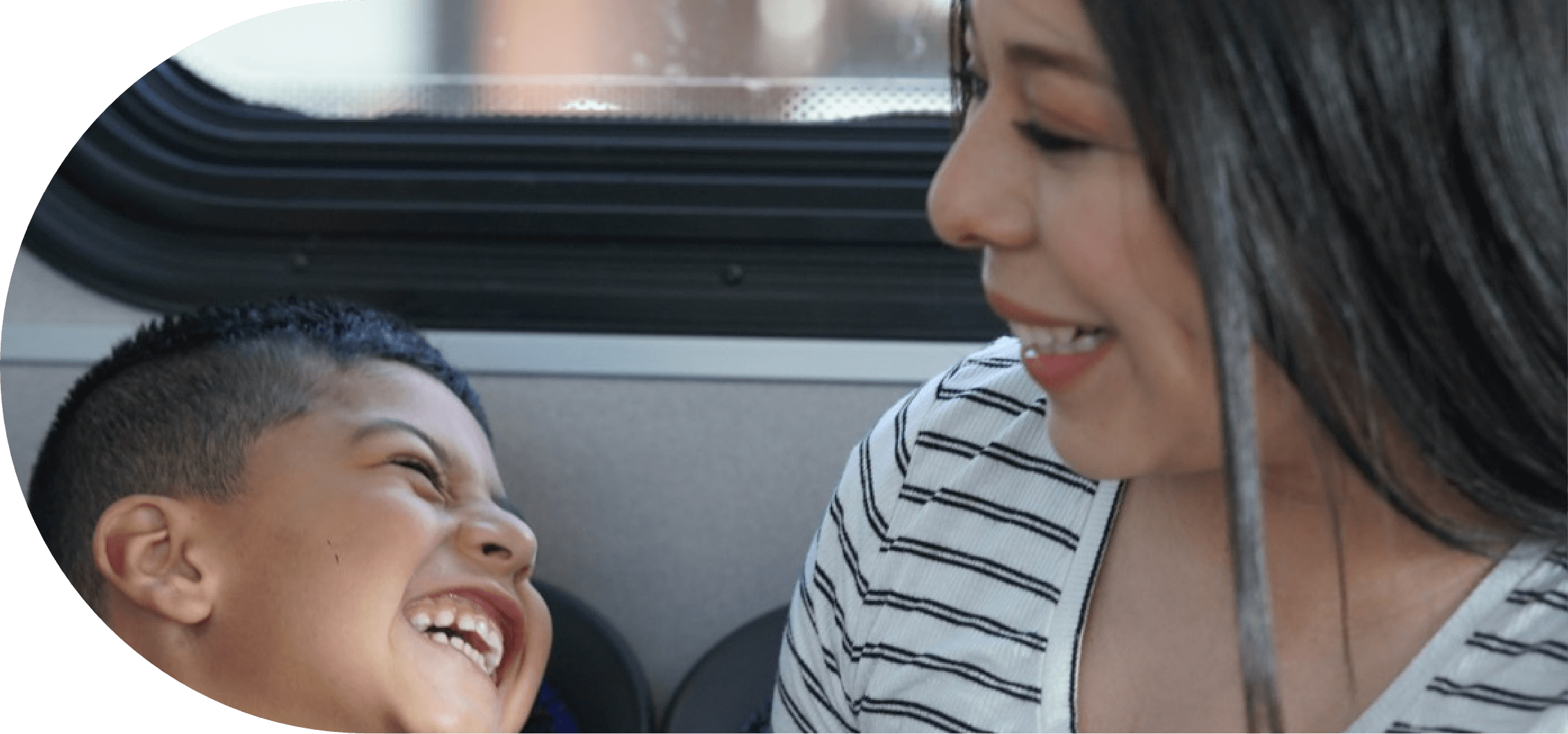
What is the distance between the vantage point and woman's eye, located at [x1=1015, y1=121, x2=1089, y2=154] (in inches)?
31.9

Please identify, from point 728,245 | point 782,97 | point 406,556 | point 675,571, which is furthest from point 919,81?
point 406,556

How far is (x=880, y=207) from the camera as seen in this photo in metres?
1.82

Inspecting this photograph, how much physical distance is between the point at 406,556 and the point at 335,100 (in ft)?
2.97

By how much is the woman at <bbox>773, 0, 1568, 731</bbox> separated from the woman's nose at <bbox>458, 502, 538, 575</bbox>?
35cm

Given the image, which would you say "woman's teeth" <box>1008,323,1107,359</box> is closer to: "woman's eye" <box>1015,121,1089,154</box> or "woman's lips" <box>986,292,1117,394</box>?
"woman's lips" <box>986,292,1117,394</box>

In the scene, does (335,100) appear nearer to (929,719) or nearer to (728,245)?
(728,245)

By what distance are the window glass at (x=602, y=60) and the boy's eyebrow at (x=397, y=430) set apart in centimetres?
72

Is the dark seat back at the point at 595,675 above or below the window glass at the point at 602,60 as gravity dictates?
below

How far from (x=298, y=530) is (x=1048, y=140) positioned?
74 cm

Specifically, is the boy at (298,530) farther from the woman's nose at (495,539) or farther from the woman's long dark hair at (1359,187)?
the woman's long dark hair at (1359,187)

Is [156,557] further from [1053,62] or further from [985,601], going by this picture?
[1053,62]

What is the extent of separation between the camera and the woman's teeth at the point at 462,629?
1.23m

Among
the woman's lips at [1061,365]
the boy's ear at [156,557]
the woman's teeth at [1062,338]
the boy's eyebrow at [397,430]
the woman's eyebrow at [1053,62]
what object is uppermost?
the woman's eyebrow at [1053,62]

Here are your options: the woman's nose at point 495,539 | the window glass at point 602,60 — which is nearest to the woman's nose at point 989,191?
the woman's nose at point 495,539
